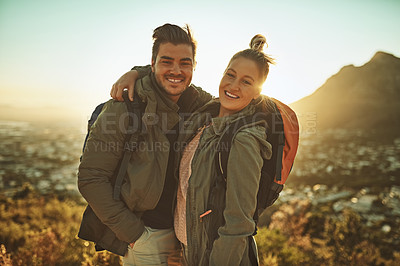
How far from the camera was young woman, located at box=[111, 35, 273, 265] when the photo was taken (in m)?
1.61

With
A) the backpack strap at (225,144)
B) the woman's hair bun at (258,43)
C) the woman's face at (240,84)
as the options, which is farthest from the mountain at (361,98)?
the backpack strap at (225,144)

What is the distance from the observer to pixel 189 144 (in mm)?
2309

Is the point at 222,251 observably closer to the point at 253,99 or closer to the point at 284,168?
the point at 284,168

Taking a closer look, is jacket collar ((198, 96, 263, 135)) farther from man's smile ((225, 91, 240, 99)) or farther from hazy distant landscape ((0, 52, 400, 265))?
hazy distant landscape ((0, 52, 400, 265))

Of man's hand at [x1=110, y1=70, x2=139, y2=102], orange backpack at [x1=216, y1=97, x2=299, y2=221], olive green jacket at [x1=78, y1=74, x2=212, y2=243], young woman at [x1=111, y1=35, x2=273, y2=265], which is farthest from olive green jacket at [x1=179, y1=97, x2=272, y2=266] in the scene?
man's hand at [x1=110, y1=70, x2=139, y2=102]

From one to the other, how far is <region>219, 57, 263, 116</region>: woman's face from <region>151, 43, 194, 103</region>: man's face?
49 cm

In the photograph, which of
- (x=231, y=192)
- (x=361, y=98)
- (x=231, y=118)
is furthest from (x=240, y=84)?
(x=361, y=98)

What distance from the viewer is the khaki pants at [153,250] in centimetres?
226

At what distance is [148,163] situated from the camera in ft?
6.86

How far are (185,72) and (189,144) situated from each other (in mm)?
779

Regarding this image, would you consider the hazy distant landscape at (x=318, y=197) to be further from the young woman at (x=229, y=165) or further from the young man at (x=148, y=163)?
the young woman at (x=229, y=165)

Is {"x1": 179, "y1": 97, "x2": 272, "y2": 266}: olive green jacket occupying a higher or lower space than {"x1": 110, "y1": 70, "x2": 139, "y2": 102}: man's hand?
lower

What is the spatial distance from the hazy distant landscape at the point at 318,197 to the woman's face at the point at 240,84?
1.79 feet

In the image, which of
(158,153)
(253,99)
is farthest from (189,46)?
(158,153)
